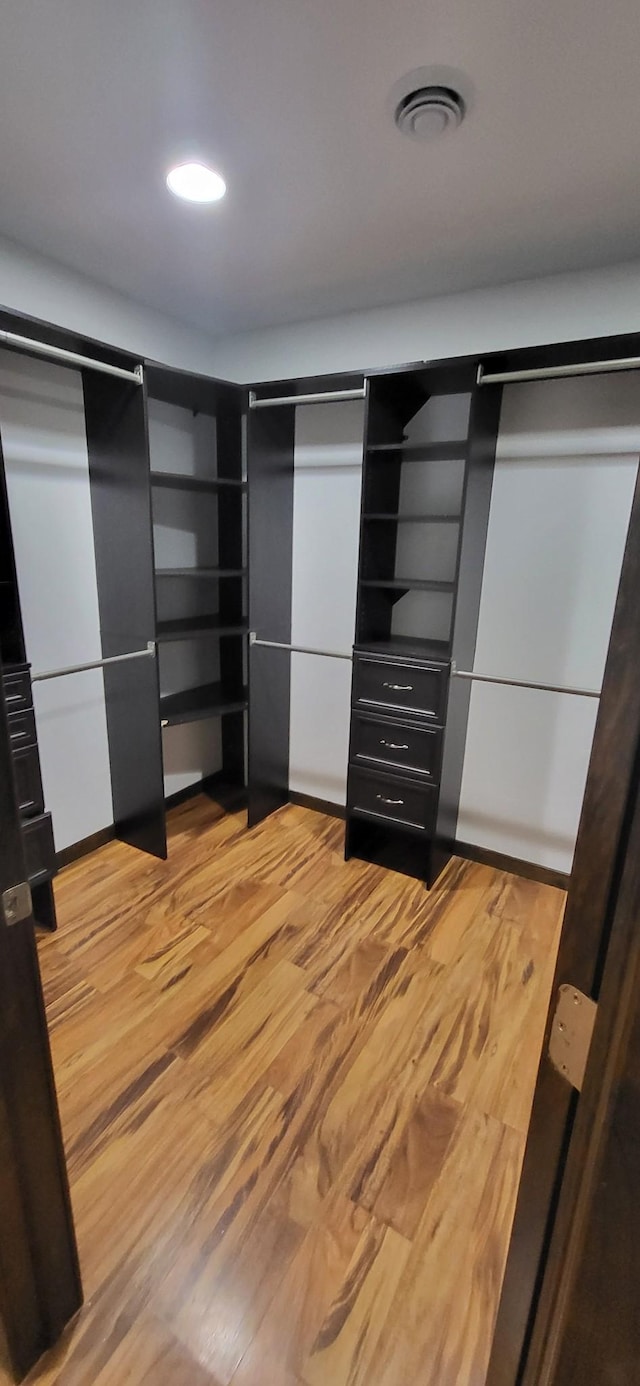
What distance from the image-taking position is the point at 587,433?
210 cm

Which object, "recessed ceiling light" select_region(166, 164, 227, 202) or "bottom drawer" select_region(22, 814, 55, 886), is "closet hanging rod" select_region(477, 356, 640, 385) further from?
"bottom drawer" select_region(22, 814, 55, 886)

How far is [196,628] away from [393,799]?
124 centimetres

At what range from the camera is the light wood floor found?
110 cm

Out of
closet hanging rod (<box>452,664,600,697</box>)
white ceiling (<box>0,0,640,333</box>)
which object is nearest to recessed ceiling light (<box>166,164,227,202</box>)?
white ceiling (<box>0,0,640,333</box>)

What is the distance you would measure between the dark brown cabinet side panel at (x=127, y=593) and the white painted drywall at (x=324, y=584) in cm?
84

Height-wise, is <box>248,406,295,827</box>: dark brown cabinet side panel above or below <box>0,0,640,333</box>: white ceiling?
below

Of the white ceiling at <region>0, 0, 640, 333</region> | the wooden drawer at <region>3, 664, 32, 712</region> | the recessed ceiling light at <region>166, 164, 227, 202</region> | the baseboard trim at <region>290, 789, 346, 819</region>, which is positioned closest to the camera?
the white ceiling at <region>0, 0, 640, 333</region>

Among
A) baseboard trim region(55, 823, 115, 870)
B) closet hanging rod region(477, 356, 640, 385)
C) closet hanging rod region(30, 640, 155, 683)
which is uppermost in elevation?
closet hanging rod region(477, 356, 640, 385)

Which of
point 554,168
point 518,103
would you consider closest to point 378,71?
Result: point 518,103

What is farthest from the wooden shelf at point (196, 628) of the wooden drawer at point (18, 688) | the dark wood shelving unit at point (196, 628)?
the wooden drawer at point (18, 688)

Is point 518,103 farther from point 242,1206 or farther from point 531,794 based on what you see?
point 242,1206

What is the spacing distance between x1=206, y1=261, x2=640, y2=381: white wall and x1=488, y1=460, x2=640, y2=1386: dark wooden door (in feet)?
6.62

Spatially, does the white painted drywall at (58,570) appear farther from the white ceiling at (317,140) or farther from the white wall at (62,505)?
the white ceiling at (317,140)

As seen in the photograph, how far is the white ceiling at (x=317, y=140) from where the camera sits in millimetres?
1057
